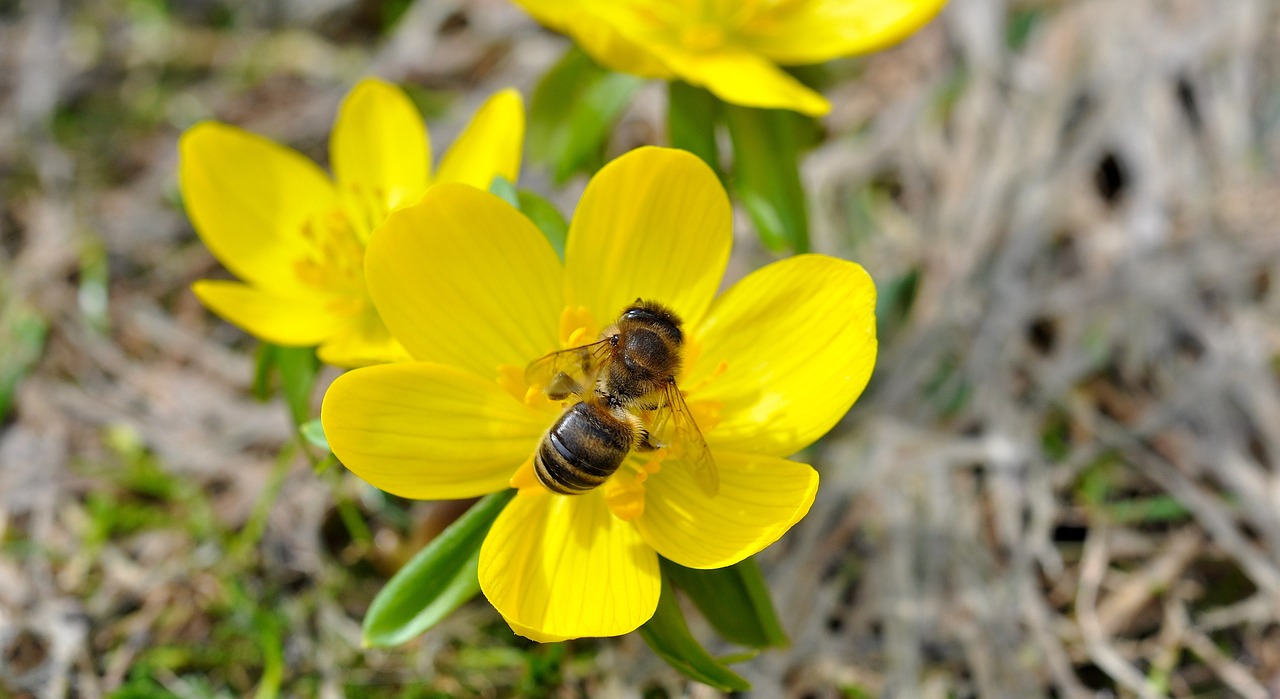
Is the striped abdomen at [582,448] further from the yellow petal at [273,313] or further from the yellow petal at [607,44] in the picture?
the yellow petal at [607,44]

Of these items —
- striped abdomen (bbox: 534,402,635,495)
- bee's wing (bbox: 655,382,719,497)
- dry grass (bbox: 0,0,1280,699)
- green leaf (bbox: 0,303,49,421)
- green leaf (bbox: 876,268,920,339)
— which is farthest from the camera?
green leaf (bbox: 0,303,49,421)

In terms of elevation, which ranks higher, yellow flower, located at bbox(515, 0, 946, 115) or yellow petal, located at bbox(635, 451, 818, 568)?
yellow flower, located at bbox(515, 0, 946, 115)

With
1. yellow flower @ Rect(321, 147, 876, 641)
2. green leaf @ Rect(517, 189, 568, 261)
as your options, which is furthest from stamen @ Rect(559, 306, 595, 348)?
green leaf @ Rect(517, 189, 568, 261)

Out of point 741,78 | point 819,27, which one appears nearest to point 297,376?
point 741,78

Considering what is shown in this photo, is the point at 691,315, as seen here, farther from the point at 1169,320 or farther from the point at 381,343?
the point at 1169,320

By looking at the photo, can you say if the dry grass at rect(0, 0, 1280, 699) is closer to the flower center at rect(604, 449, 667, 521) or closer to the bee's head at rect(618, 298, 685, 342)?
the flower center at rect(604, 449, 667, 521)

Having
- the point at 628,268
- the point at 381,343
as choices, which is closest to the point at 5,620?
the point at 381,343

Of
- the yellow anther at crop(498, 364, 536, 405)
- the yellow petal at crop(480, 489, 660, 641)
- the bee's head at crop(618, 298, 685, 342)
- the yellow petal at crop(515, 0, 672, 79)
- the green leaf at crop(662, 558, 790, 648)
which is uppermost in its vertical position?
the yellow petal at crop(515, 0, 672, 79)
